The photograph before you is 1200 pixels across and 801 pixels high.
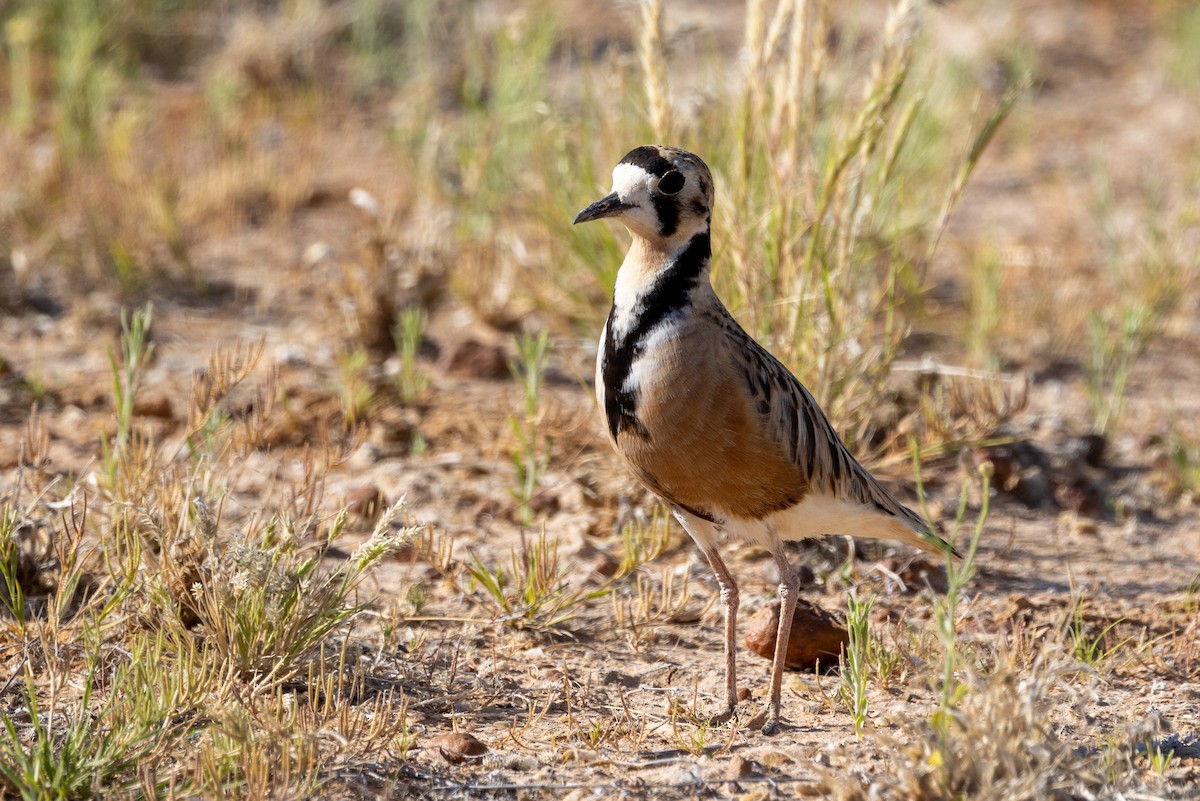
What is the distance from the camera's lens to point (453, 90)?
9547 mm

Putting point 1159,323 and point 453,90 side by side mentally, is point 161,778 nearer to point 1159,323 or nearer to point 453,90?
point 1159,323

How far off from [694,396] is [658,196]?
60 cm

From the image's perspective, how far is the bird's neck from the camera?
394 cm

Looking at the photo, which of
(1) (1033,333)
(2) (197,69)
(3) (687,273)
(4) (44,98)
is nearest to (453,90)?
(2) (197,69)

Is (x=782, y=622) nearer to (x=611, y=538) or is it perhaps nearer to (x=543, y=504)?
(x=611, y=538)

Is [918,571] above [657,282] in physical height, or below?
below

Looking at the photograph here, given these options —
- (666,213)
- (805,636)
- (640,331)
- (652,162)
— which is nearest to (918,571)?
(805,636)

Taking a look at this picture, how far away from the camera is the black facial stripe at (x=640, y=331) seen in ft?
12.8

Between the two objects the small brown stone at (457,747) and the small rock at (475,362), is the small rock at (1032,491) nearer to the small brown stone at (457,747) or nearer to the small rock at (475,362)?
the small rock at (475,362)

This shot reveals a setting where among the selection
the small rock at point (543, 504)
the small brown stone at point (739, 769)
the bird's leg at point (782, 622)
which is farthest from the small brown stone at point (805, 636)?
the small rock at point (543, 504)

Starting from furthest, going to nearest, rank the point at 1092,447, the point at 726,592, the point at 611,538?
1. the point at 1092,447
2. the point at 611,538
3. the point at 726,592

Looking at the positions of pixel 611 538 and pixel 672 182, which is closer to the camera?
pixel 672 182

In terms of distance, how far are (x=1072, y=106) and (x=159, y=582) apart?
28.6 feet

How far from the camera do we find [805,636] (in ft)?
14.5
